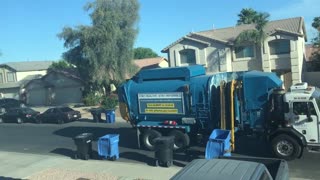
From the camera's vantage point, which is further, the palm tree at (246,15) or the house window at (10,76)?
the house window at (10,76)

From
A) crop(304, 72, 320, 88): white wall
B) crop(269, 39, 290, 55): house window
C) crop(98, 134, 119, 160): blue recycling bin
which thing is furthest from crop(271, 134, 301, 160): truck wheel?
crop(304, 72, 320, 88): white wall

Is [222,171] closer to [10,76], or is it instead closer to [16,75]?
[16,75]

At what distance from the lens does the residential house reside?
2447 inches

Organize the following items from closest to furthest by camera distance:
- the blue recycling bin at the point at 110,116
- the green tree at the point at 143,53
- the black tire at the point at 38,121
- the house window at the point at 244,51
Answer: the blue recycling bin at the point at 110,116, the black tire at the point at 38,121, the house window at the point at 244,51, the green tree at the point at 143,53

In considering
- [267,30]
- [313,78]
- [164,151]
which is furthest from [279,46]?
[164,151]

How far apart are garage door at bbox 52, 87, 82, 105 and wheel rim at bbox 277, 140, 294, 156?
122 feet

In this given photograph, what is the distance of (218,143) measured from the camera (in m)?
14.3

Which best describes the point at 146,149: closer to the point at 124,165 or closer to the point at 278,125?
the point at 124,165

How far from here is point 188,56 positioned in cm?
4175

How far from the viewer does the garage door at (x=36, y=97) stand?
5472 cm

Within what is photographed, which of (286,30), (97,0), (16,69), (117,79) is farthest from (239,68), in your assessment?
(16,69)

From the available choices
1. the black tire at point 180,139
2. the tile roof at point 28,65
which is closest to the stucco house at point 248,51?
the black tire at point 180,139

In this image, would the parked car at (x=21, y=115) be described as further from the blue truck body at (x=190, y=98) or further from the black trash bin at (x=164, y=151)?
the black trash bin at (x=164, y=151)

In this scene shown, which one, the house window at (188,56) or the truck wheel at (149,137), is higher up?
the house window at (188,56)
